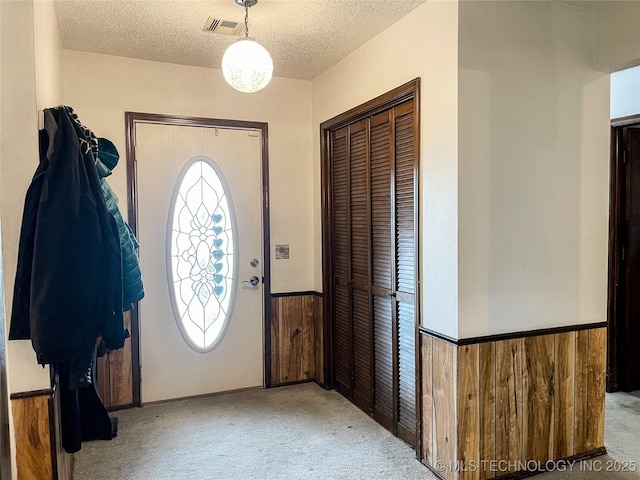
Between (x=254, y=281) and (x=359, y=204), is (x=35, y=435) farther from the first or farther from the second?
(x=359, y=204)

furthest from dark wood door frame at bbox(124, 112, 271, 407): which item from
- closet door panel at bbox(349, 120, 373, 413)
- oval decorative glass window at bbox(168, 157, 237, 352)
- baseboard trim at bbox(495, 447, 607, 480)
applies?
baseboard trim at bbox(495, 447, 607, 480)

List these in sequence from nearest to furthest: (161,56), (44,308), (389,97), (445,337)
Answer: (44,308)
(445,337)
(389,97)
(161,56)

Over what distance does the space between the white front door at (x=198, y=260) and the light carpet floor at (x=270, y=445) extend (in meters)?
0.27

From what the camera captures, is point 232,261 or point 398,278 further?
point 232,261

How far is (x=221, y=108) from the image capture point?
3609 millimetres

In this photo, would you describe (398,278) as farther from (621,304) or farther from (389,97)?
(621,304)

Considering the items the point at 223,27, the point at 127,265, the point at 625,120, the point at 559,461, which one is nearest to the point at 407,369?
the point at 559,461

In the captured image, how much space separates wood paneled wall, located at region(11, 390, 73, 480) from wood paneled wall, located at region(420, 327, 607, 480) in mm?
1789

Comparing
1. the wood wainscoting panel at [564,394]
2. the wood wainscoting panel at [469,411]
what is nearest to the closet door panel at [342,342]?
the wood wainscoting panel at [469,411]

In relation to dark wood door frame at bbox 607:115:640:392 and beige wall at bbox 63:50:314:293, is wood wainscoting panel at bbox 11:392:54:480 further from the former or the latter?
dark wood door frame at bbox 607:115:640:392

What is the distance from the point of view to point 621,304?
3.61 meters

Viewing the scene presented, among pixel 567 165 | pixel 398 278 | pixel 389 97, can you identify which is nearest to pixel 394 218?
pixel 398 278

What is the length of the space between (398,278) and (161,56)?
2.29 meters

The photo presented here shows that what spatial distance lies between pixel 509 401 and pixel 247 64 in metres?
2.23
